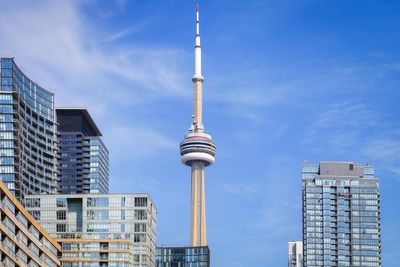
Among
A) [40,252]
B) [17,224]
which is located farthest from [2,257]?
[40,252]

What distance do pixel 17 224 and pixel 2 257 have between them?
891 cm

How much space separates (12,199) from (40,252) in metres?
29.3

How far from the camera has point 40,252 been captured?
188m

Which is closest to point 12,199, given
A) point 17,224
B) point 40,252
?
point 17,224

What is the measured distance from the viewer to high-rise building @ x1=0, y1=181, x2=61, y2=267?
511ft

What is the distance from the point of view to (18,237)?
547 feet

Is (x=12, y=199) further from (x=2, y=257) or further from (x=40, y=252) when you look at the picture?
(x=40, y=252)

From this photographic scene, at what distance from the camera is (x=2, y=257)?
156 metres

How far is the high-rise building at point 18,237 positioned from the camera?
511 feet

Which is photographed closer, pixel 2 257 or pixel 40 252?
pixel 2 257

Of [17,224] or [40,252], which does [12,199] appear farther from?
[40,252]

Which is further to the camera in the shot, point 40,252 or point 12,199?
point 40,252
